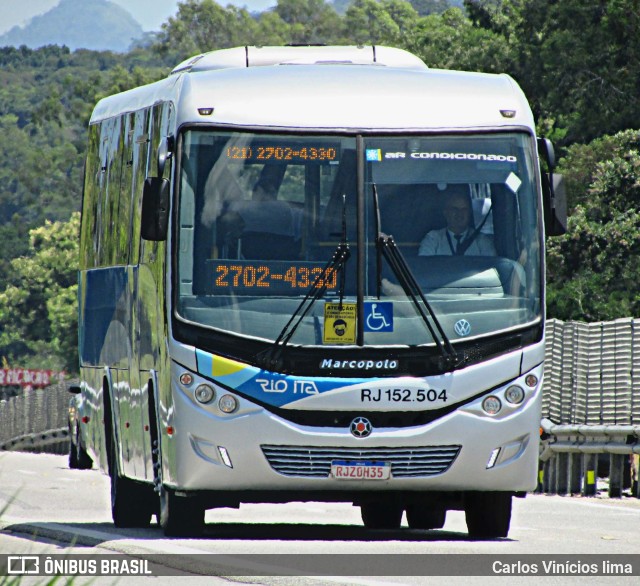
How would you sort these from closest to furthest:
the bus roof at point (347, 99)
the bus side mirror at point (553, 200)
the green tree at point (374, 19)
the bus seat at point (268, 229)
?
the bus seat at point (268, 229), the bus roof at point (347, 99), the bus side mirror at point (553, 200), the green tree at point (374, 19)

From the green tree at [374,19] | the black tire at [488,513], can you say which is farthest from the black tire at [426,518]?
the green tree at [374,19]

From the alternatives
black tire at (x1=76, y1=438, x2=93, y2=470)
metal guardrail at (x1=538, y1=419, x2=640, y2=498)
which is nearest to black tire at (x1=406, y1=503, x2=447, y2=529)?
black tire at (x1=76, y1=438, x2=93, y2=470)

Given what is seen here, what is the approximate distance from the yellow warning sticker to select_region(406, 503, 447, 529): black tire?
2.99 metres

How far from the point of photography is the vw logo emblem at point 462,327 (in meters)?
12.1

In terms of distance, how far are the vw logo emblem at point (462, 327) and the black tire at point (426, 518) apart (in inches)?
112

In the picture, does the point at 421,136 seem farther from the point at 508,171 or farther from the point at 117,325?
the point at 117,325

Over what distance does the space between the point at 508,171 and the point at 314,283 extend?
5.27 ft

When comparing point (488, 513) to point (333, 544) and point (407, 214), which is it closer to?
point (333, 544)

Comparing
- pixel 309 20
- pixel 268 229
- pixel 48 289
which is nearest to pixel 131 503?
pixel 268 229

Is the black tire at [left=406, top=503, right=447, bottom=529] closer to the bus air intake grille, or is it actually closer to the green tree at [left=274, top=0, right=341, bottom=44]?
the bus air intake grille

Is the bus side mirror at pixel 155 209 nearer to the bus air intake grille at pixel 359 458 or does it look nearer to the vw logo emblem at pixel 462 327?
the bus air intake grille at pixel 359 458

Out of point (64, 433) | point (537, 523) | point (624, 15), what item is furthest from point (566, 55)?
point (537, 523)

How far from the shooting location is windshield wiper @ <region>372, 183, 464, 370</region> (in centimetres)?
1196

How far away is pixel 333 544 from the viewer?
1193cm
